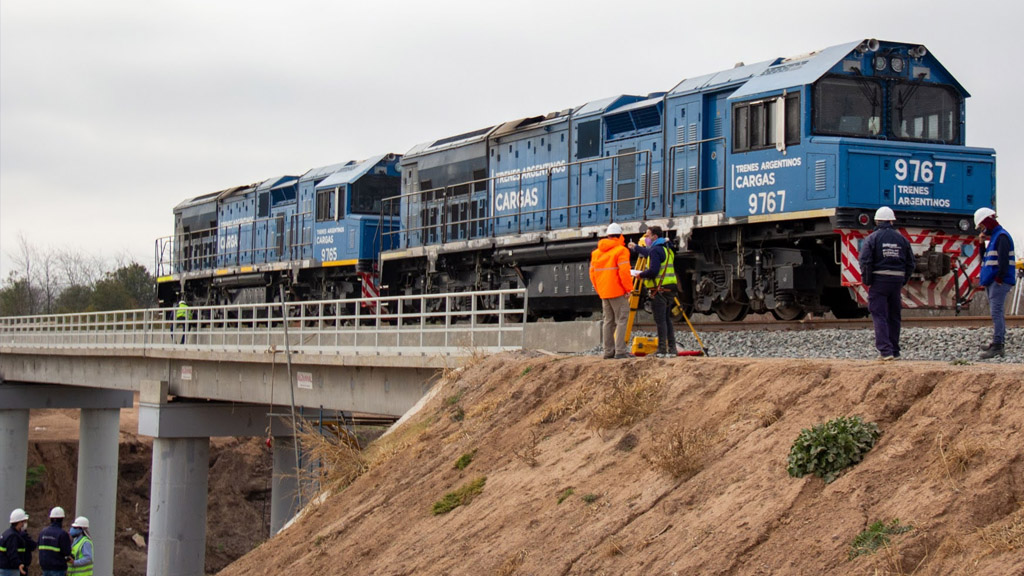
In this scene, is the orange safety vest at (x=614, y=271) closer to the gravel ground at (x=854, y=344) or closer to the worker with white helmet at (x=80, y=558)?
the gravel ground at (x=854, y=344)

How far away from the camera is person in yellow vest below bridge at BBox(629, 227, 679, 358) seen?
12.8m

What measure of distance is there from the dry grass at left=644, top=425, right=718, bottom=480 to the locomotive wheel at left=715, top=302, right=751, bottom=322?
326 inches

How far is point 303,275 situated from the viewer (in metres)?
30.8

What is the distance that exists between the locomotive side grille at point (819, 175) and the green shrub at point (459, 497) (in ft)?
24.0

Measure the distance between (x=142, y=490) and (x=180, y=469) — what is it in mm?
16547

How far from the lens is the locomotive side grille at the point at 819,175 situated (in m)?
15.3

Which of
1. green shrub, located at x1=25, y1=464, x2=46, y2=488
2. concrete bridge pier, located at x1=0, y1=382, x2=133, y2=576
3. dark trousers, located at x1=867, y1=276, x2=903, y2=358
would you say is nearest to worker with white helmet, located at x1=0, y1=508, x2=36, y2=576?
dark trousers, located at x1=867, y1=276, x2=903, y2=358

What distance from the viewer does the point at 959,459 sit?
273 inches

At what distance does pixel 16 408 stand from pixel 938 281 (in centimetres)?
2873

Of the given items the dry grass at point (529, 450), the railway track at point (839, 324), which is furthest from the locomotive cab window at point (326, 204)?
the dry grass at point (529, 450)

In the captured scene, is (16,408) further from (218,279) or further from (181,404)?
(181,404)

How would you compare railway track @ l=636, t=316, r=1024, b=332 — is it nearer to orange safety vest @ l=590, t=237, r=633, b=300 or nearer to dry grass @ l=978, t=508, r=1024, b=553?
orange safety vest @ l=590, t=237, r=633, b=300

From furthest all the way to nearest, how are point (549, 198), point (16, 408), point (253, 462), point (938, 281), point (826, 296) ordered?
point (253, 462) → point (16, 408) → point (549, 198) → point (826, 296) → point (938, 281)

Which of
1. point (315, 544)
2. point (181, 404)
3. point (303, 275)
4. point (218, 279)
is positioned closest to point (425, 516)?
point (315, 544)
